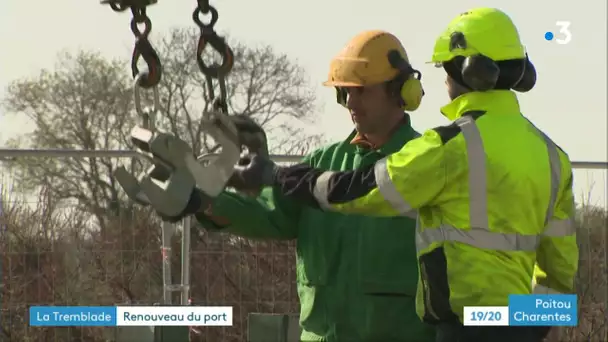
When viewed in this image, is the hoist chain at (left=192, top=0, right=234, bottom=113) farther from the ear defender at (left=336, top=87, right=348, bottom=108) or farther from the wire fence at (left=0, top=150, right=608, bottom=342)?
the wire fence at (left=0, top=150, right=608, bottom=342)

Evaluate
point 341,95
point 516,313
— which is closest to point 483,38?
point 341,95

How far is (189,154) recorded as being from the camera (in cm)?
469

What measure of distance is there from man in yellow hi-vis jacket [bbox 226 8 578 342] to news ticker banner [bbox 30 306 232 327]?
2.74 meters

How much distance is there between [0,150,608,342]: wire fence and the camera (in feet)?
26.9

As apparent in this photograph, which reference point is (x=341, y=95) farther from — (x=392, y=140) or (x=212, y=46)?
(x=212, y=46)

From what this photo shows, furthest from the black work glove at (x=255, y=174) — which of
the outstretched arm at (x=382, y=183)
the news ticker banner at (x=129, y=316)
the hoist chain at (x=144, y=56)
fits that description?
the news ticker banner at (x=129, y=316)

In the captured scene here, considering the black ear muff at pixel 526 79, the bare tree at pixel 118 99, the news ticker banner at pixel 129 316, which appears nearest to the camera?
the black ear muff at pixel 526 79

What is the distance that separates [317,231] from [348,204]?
548 mm

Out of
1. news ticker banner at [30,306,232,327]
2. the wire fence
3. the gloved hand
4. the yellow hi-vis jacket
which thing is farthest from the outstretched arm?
the wire fence

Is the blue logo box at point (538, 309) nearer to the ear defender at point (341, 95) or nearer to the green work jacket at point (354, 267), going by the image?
the green work jacket at point (354, 267)

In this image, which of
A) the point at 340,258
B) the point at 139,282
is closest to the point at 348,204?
the point at 340,258

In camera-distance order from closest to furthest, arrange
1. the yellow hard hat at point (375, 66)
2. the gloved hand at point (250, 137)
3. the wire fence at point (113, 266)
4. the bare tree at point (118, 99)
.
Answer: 1. the gloved hand at point (250, 137)
2. the yellow hard hat at point (375, 66)
3. the wire fence at point (113, 266)
4. the bare tree at point (118, 99)

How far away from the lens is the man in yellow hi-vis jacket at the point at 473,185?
4.43 m

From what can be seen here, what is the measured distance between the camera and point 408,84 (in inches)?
204
